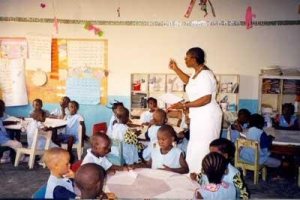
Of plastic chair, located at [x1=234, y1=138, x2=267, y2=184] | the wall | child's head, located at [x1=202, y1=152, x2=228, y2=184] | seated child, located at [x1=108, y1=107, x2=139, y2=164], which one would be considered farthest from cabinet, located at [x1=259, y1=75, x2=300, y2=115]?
child's head, located at [x1=202, y1=152, x2=228, y2=184]

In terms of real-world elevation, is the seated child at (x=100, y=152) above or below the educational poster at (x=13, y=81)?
below

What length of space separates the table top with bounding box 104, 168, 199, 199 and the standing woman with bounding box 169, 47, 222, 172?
52cm

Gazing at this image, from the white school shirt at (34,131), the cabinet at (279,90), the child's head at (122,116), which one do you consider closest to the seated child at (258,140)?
the child's head at (122,116)

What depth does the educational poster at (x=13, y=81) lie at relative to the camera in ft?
25.2

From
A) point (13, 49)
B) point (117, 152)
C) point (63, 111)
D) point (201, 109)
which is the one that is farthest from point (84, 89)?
point (201, 109)

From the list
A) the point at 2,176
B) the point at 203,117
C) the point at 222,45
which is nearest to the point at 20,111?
the point at 2,176

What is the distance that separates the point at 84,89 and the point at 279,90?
346cm

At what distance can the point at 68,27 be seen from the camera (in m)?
7.60

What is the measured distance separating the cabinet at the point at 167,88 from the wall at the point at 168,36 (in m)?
0.14

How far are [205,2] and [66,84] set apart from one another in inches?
115

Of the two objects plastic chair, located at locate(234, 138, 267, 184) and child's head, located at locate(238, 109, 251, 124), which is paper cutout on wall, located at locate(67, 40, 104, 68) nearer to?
child's head, located at locate(238, 109, 251, 124)

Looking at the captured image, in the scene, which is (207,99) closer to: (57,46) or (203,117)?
(203,117)

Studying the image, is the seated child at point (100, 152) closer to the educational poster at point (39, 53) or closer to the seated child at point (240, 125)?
the seated child at point (240, 125)

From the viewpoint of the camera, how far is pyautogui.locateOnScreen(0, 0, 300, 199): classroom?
7320 millimetres
